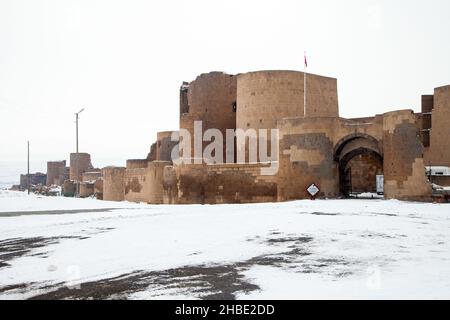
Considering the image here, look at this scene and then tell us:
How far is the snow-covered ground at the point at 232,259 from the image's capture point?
17.9 ft

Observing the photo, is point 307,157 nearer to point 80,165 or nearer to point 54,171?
point 80,165

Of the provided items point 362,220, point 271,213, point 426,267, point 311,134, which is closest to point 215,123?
point 311,134

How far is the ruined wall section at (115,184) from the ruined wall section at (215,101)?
758cm

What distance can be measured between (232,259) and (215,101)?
28528mm

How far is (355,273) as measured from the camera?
6.11m

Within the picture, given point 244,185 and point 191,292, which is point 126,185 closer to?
point 244,185

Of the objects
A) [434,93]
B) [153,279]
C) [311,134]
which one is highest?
[434,93]

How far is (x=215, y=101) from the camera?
35281 mm

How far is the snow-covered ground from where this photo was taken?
5.46 metres

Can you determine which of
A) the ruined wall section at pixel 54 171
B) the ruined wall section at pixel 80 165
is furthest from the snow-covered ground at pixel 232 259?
the ruined wall section at pixel 54 171

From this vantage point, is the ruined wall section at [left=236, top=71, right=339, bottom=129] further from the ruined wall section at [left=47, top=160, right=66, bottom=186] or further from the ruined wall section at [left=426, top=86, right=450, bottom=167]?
the ruined wall section at [left=47, top=160, right=66, bottom=186]

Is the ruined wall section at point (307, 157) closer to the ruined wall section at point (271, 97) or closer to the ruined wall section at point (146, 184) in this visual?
the ruined wall section at point (271, 97)

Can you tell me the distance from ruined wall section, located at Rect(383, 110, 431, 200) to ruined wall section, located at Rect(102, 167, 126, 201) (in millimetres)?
25225
